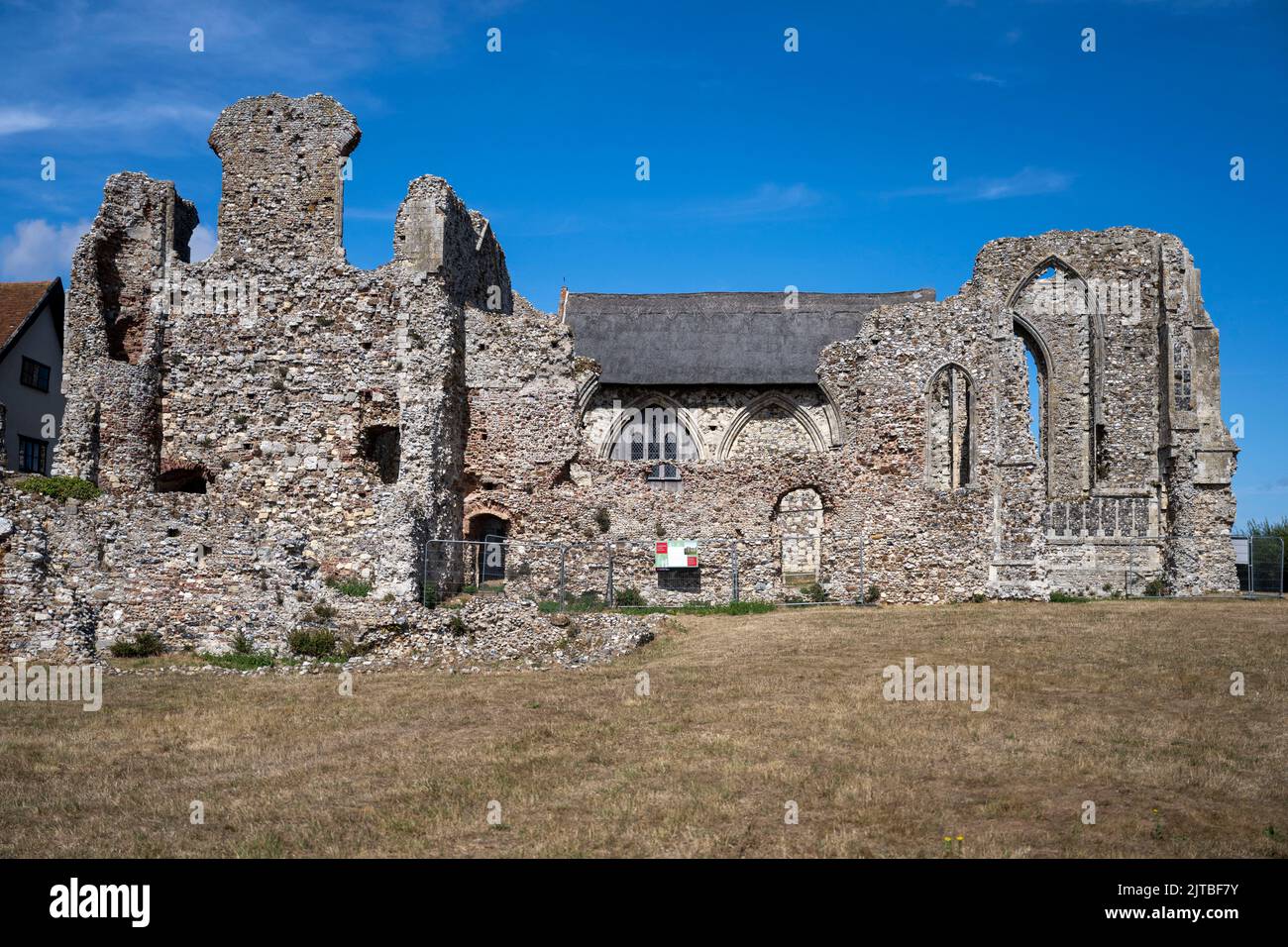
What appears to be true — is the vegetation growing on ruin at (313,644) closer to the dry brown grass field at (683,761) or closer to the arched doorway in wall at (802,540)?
the dry brown grass field at (683,761)

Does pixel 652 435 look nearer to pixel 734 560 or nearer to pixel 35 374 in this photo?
pixel 734 560

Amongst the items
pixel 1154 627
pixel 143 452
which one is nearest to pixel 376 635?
pixel 143 452

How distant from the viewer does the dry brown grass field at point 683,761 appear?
24.9 feet

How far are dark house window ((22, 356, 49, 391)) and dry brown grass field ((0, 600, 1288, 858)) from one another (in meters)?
23.6

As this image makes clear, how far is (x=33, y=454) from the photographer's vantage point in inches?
1353

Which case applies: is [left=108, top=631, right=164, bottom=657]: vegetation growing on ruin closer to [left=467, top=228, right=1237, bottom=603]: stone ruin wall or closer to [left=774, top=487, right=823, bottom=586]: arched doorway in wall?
[left=467, top=228, right=1237, bottom=603]: stone ruin wall

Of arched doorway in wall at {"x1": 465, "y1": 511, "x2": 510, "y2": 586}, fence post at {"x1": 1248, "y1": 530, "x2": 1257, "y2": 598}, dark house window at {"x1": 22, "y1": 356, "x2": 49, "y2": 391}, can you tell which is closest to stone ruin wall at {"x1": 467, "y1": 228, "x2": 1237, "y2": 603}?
arched doorway in wall at {"x1": 465, "y1": 511, "x2": 510, "y2": 586}

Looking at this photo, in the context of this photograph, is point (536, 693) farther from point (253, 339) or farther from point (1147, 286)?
point (1147, 286)

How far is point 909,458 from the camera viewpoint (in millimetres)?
24938

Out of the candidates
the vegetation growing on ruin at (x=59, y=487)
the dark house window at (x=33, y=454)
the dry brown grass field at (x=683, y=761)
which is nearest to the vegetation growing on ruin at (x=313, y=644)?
the dry brown grass field at (x=683, y=761)

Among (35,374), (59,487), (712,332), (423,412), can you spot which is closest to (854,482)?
(423,412)

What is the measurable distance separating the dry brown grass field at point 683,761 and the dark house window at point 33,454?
22.6 metres

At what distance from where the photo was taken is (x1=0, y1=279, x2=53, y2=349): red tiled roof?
33.5 metres

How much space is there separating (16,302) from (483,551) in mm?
21706
